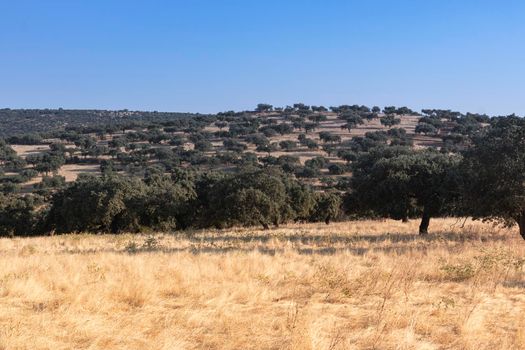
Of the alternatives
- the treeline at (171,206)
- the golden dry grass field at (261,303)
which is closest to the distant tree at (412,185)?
the treeline at (171,206)

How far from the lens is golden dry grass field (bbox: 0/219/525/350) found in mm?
5988

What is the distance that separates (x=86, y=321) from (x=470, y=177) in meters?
17.7

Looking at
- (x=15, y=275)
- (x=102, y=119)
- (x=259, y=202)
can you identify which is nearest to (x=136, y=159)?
(x=259, y=202)

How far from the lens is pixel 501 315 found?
742 cm

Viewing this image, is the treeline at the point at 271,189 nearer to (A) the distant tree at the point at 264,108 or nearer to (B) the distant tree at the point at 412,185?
(B) the distant tree at the point at 412,185

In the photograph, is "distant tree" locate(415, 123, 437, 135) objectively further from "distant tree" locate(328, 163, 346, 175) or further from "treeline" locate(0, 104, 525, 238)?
"distant tree" locate(328, 163, 346, 175)

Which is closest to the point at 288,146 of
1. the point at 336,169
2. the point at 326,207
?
the point at 336,169

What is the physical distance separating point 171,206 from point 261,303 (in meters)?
38.1

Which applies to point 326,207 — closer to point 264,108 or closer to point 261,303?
point 261,303

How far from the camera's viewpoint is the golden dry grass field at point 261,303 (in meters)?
5.99

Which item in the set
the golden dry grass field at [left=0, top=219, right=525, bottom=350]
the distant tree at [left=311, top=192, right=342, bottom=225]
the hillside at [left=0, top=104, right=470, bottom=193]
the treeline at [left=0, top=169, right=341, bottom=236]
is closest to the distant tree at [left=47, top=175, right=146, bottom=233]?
the treeline at [left=0, top=169, right=341, bottom=236]

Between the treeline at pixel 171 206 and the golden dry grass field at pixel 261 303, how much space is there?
1057 inches

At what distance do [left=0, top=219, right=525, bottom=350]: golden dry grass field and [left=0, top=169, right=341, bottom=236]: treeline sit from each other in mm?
26852

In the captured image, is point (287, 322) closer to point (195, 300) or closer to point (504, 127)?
point (195, 300)
